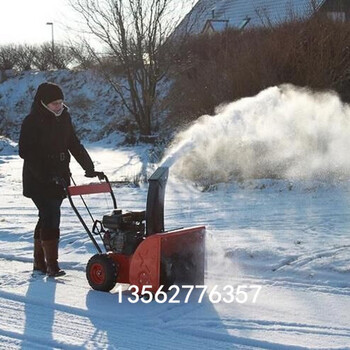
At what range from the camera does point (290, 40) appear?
43.1 ft

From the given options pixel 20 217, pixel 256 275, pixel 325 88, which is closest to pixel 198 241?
pixel 256 275

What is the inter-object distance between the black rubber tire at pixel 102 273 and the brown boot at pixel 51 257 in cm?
60

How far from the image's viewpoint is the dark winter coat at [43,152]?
17.8 ft

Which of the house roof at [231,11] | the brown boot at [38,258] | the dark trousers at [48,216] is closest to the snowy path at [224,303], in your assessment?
the brown boot at [38,258]

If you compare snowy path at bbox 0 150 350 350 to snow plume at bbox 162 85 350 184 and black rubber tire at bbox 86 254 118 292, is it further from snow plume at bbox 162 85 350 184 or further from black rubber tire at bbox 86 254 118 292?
snow plume at bbox 162 85 350 184

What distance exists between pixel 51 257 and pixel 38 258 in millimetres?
281

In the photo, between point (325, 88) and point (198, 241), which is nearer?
point (198, 241)

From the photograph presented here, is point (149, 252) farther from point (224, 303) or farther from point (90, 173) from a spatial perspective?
point (90, 173)

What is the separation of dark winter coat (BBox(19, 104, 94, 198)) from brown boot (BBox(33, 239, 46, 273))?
1.65 ft

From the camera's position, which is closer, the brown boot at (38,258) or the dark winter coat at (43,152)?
the dark winter coat at (43,152)

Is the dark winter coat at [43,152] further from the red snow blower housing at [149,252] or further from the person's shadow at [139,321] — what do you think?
the person's shadow at [139,321]

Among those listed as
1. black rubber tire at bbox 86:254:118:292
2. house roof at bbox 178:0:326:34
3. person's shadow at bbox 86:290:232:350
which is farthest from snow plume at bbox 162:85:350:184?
house roof at bbox 178:0:326:34

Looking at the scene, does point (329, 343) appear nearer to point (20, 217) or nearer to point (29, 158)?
point (29, 158)

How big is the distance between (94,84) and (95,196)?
74.1 ft
